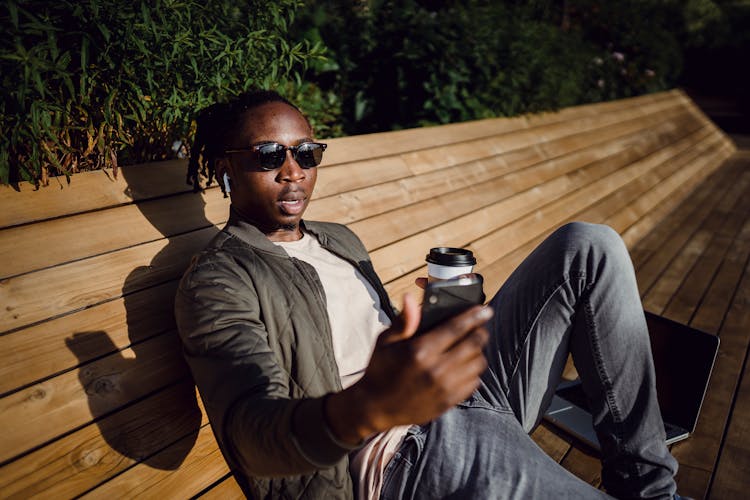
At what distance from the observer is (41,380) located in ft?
4.65

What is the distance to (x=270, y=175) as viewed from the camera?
5.95ft

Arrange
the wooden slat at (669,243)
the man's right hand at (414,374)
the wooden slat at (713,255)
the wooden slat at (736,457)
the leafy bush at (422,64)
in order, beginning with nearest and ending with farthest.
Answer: the man's right hand at (414,374) → the wooden slat at (736,457) → the wooden slat at (713,255) → the wooden slat at (669,243) → the leafy bush at (422,64)

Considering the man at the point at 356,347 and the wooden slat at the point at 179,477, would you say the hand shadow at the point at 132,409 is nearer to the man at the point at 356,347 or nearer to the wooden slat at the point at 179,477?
the wooden slat at the point at 179,477

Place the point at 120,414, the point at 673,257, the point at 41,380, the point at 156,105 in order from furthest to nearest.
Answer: the point at 673,257 → the point at 156,105 → the point at 120,414 → the point at 41,380

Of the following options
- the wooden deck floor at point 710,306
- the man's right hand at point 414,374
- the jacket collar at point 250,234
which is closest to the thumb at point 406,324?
the man's right hand at point 414,374

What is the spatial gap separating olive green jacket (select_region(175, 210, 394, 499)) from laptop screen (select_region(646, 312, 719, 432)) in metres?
1.33

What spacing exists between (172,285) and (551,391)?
4.75 feet

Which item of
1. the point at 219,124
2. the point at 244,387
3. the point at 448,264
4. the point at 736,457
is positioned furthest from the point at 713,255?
the point at 244,387

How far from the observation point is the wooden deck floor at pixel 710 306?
7.09 feet

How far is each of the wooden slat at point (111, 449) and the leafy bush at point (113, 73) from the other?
817mm

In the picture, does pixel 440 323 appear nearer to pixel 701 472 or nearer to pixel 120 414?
pixel 120 414

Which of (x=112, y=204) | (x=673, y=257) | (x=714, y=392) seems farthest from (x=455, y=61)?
(x=112, y=204)

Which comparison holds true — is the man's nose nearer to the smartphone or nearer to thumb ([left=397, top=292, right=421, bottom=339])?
the smartphone

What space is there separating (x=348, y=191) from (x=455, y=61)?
→ 2.83 meters
